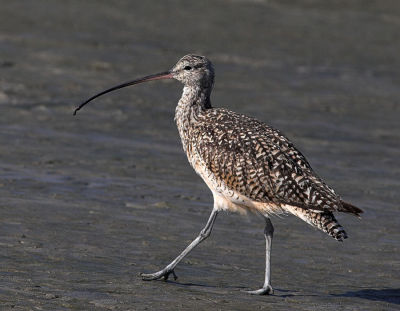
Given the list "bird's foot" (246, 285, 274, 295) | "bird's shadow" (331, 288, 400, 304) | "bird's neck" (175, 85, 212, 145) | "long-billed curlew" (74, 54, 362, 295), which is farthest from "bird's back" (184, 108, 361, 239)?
"bird's shadow" (331, 288, 400, 304)

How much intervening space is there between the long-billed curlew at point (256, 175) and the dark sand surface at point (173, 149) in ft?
1.87

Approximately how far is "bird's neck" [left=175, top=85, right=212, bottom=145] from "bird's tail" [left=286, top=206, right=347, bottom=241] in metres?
1.29

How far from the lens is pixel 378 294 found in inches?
297

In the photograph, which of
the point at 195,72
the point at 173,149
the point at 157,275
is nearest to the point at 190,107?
the point at 195,72

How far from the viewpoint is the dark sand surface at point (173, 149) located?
743 cm

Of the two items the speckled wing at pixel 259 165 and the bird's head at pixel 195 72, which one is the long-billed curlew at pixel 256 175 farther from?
the bird's head at pixel 195 72

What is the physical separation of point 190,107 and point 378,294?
218 cm

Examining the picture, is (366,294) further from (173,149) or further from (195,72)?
(173,149)

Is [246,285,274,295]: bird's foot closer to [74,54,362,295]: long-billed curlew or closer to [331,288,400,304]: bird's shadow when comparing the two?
[74,54,362,295]: long-billed curlew

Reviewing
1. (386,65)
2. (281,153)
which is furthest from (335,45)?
(281,153)

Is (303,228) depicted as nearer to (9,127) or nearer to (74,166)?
(74,166)

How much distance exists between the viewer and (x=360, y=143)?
13.0 meters

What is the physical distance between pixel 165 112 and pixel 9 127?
98.5 inches

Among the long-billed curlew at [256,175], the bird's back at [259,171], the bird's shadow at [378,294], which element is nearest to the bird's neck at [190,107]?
the long-billed curlew at [256,175]
